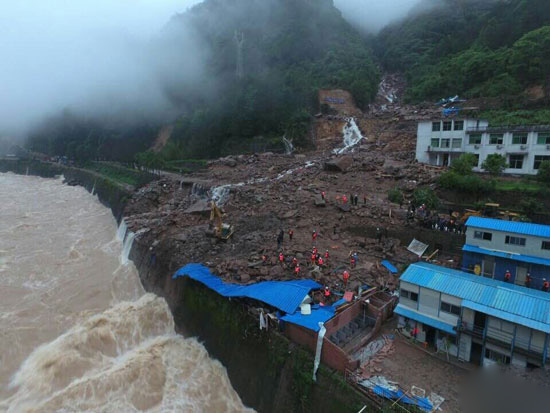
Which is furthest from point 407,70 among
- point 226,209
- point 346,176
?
point 226,209

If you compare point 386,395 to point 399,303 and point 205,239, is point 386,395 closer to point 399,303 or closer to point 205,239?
point 399,303

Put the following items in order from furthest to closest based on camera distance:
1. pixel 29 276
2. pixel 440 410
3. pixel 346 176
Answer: pixel 346 176 < pixel 29 276 < pixel 440 410

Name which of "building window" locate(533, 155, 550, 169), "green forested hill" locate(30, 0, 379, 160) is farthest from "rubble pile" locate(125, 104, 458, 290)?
"green forested hill" locate(30, 0, 379, 160)

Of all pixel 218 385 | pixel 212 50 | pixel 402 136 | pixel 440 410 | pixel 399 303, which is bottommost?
pixel 218 385

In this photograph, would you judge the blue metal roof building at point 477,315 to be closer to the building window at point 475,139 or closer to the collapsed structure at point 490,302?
the collapsed structure at point 490,302

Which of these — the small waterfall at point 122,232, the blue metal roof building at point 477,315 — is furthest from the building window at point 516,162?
the small waterfall at point 122,232

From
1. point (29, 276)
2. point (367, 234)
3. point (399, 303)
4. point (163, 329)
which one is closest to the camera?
point (399, 303)
